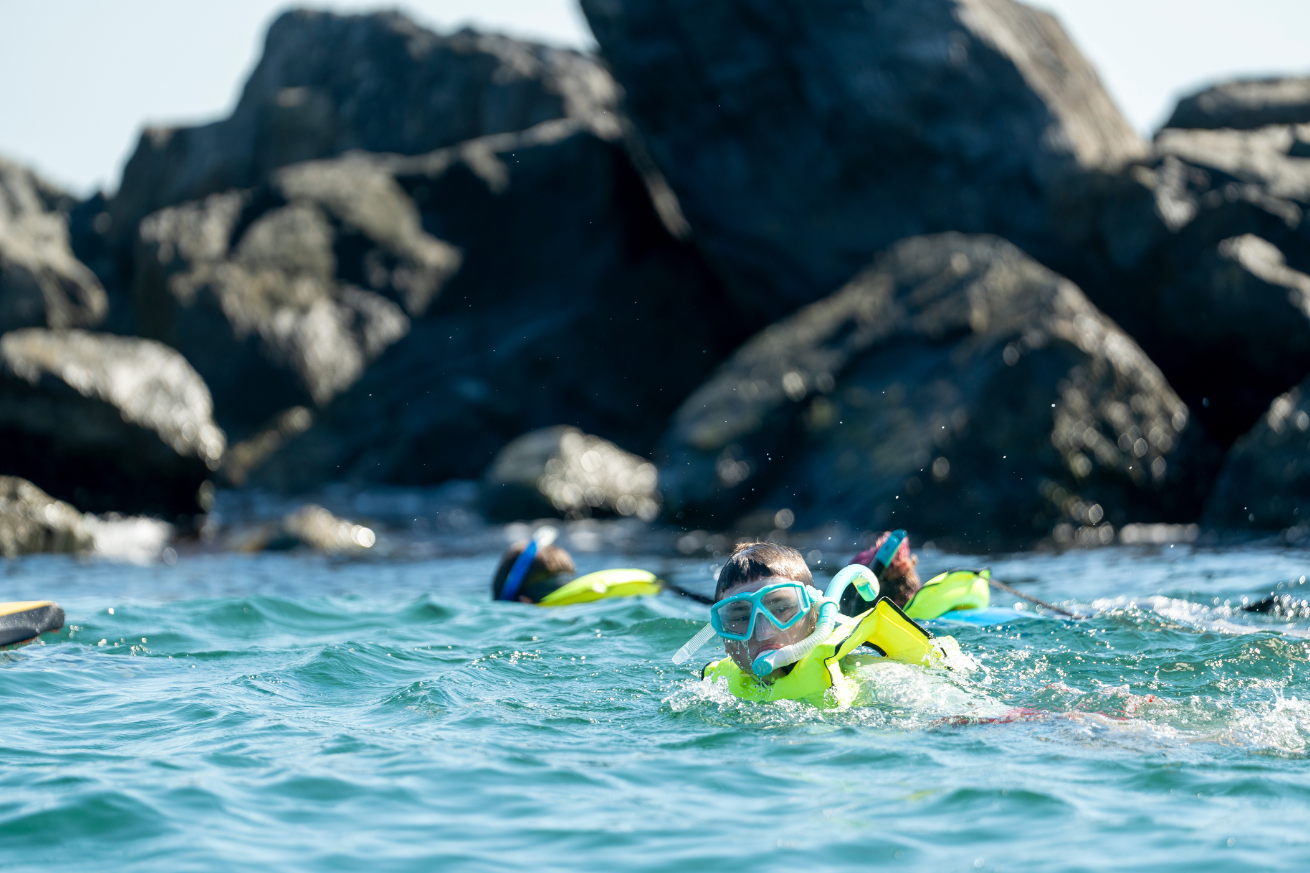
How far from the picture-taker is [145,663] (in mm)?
6598

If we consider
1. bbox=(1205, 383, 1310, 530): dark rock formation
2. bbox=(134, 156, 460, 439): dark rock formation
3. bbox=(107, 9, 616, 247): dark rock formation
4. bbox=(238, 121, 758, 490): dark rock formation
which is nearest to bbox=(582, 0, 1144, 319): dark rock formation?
bbox=(238, 121, 758, 490): dark rock formation

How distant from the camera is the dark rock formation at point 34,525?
1257 centimetres

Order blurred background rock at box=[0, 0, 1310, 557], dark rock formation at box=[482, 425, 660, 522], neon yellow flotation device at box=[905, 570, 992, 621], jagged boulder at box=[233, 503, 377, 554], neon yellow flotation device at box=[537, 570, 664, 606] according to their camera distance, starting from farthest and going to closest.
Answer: dark rock formation at box=[482, 425, 660, 522] < jagged boulder at box=[233, 503, 377, 554] < blurred background rock at box=[0, 0, 1310, 557] < neon yellow flotation device at box=[537, 570, 664, 606] < neon yellow flotation device at box=[905, 570, 992, 621]

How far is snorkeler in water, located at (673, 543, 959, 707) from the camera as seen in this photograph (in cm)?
469

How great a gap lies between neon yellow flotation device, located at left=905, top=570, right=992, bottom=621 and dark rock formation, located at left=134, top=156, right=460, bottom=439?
16.3m

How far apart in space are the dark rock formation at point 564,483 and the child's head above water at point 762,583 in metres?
Answer: 10.6

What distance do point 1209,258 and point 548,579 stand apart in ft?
29.6

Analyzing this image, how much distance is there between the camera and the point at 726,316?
22.5 meters

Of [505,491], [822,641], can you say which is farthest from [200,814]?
[505,491]

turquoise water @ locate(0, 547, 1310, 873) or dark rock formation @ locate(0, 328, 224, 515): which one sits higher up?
dark rock formation @ locate(0, 328, 224, 515)

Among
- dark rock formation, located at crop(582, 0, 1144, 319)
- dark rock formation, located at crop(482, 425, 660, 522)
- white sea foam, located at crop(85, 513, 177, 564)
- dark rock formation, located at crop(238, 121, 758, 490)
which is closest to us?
white sea foam, located at crop(85, 513, 177, 564)

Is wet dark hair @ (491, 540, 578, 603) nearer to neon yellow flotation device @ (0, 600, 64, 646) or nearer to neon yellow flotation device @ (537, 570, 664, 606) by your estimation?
neon yellow flotation device @ (537, 570, 664, 606)

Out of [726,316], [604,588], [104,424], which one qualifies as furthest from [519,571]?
[726,316]

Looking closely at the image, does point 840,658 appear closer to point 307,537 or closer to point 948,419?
point 948,419
